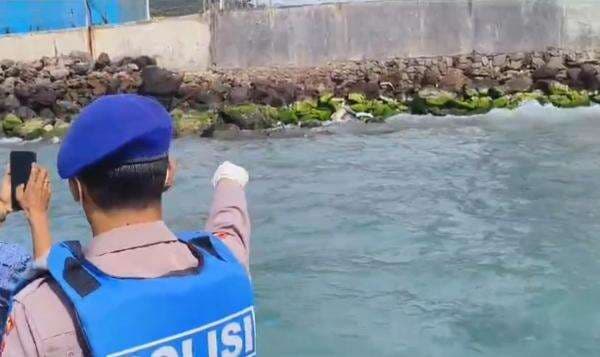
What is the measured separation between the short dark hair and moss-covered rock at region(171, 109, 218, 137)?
1320cm

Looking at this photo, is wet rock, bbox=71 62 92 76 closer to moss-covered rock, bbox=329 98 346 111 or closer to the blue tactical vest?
moss-covered rock, bbox=329 98 346 111

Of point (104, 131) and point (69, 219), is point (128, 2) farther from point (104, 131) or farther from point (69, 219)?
point (104, 131)

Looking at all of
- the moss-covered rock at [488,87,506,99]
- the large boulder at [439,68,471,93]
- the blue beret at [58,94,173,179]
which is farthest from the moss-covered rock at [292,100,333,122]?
the blue beret at [58,94,173,179]

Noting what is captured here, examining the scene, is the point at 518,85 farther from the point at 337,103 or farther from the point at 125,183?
the point at 125,183

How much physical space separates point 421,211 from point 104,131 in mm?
6931

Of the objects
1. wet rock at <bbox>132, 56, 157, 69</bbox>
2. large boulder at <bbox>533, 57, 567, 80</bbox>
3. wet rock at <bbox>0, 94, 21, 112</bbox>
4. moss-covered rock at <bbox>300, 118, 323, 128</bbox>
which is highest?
wet rock at <bbox>132, 56, 157, 69</bbox>

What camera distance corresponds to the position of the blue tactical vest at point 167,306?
138 centimetres

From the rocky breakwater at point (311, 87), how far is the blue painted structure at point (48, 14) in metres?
1.16

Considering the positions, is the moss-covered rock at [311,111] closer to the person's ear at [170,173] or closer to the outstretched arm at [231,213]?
the outstretched arm at [231,213]

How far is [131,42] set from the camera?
18.5 m

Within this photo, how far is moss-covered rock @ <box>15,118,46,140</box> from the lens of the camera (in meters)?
14.9

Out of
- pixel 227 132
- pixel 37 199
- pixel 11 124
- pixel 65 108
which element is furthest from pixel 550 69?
pixel 37 199

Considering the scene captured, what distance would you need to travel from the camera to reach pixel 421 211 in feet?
27.0

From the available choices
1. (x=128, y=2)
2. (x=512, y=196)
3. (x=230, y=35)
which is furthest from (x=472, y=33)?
(x=512, y=196)
